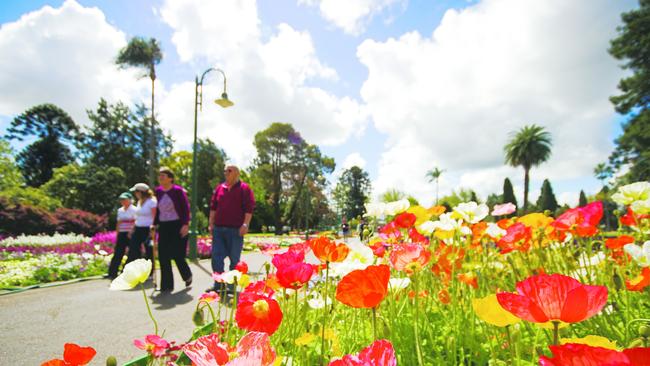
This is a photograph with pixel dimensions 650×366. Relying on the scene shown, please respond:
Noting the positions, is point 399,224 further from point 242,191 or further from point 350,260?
point 242,191

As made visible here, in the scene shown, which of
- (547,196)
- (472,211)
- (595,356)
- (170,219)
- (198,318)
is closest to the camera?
(595,356)

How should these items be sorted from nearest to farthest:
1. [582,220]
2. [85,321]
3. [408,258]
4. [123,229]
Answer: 1. [408,258]
2. [582,220]
3. [85,321]
4. [123,229]

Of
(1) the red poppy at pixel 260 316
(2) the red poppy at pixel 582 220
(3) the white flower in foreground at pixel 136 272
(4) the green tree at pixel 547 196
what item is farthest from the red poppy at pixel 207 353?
(4) the green tree at pixel 547 196

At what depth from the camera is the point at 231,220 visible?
435 centimetres

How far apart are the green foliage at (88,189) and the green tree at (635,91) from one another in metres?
34.8

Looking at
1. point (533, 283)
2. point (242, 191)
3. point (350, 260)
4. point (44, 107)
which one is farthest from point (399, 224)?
point (44, 107)

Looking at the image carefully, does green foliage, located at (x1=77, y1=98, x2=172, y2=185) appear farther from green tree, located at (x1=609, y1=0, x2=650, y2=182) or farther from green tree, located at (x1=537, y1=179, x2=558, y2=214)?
green tree, located at (x1=537, y1=179, x2=558, y2=214)

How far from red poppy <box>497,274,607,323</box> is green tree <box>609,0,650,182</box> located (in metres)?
29.4

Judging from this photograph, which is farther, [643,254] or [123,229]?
[123,229]

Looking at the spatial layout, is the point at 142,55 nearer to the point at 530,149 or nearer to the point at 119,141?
the point at 119,141

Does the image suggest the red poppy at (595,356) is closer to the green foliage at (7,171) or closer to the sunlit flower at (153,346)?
the sunlit flower at (153,346)

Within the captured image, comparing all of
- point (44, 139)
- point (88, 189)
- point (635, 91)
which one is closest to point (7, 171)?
point (88, 189)

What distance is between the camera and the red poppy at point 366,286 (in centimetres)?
65

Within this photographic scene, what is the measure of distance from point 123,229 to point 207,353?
6037 mm
